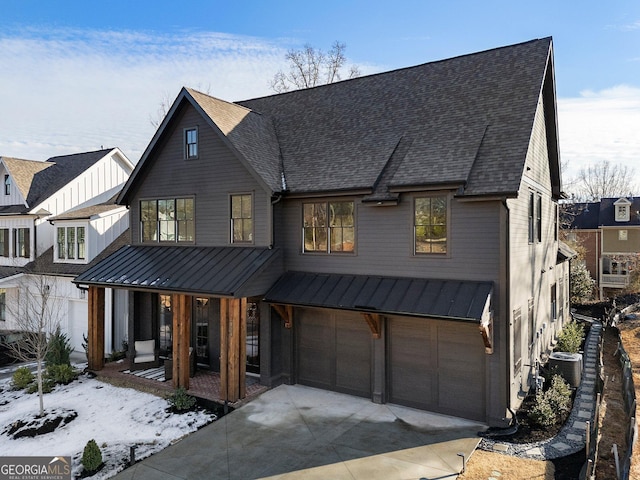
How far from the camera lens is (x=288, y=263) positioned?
13.4 meters

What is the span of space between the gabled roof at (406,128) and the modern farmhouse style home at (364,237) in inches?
2.2

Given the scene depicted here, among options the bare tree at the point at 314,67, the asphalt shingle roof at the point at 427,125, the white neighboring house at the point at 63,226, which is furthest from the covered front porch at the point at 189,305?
the bare tree at the point at 314,67

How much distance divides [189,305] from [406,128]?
866 cm

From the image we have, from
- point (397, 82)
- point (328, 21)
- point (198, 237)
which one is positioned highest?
point (328, 21)

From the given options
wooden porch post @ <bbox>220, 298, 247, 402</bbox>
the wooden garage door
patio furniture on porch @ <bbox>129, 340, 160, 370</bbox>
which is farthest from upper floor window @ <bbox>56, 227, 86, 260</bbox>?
the wooden garage door

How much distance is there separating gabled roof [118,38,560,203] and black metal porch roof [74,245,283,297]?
95.6 inches

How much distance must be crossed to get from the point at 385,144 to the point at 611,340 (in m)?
14.6

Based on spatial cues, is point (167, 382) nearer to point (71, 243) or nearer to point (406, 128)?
point (71, 243)

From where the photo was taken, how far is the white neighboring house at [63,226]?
Answer: 18375mm

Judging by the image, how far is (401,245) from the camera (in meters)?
11.5

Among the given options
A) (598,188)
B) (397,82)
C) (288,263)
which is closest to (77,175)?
(288,263)

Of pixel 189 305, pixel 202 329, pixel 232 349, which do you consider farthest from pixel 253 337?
pixel 232 349

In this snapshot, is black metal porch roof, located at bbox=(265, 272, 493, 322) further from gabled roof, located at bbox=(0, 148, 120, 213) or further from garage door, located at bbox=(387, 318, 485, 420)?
gabled roof, located at bbox=(0, 148, 120, 213)

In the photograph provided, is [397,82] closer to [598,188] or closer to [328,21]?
[328,21]
